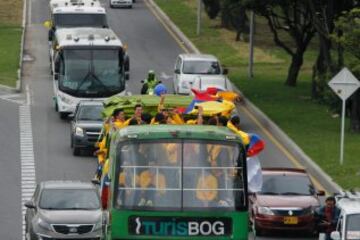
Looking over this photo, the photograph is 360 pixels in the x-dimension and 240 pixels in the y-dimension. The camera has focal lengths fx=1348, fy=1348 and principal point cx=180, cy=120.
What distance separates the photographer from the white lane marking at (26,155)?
33.0m

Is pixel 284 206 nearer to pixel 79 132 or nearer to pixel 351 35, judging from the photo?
pixel 79 132

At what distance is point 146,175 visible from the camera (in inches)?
760

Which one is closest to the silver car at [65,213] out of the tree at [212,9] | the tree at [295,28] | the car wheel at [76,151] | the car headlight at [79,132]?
the car headlight at [79,132]

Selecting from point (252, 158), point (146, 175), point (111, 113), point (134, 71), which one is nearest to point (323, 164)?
point (111, 113)

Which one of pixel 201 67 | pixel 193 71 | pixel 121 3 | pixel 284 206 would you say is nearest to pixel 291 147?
pixel 193 71

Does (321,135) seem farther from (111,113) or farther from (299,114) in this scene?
(111,113)

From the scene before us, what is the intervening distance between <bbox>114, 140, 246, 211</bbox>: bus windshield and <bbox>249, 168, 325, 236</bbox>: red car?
8.42 m

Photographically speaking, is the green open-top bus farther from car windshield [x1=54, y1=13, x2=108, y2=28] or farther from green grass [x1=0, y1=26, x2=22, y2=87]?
car windshield [x1=54, y1=13, x2=108, y2=28]

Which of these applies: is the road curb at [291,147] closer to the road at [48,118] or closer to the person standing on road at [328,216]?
the road at [48,118]

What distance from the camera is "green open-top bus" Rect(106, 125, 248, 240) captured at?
19078mm

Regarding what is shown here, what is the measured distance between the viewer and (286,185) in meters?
29.1

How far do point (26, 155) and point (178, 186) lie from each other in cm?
1986

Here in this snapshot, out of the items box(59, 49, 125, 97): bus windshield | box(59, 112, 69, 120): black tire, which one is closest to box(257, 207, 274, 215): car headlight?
box(59, 49, 125, 97): bus windshield

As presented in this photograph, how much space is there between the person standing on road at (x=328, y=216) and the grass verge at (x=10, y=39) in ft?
88.9
